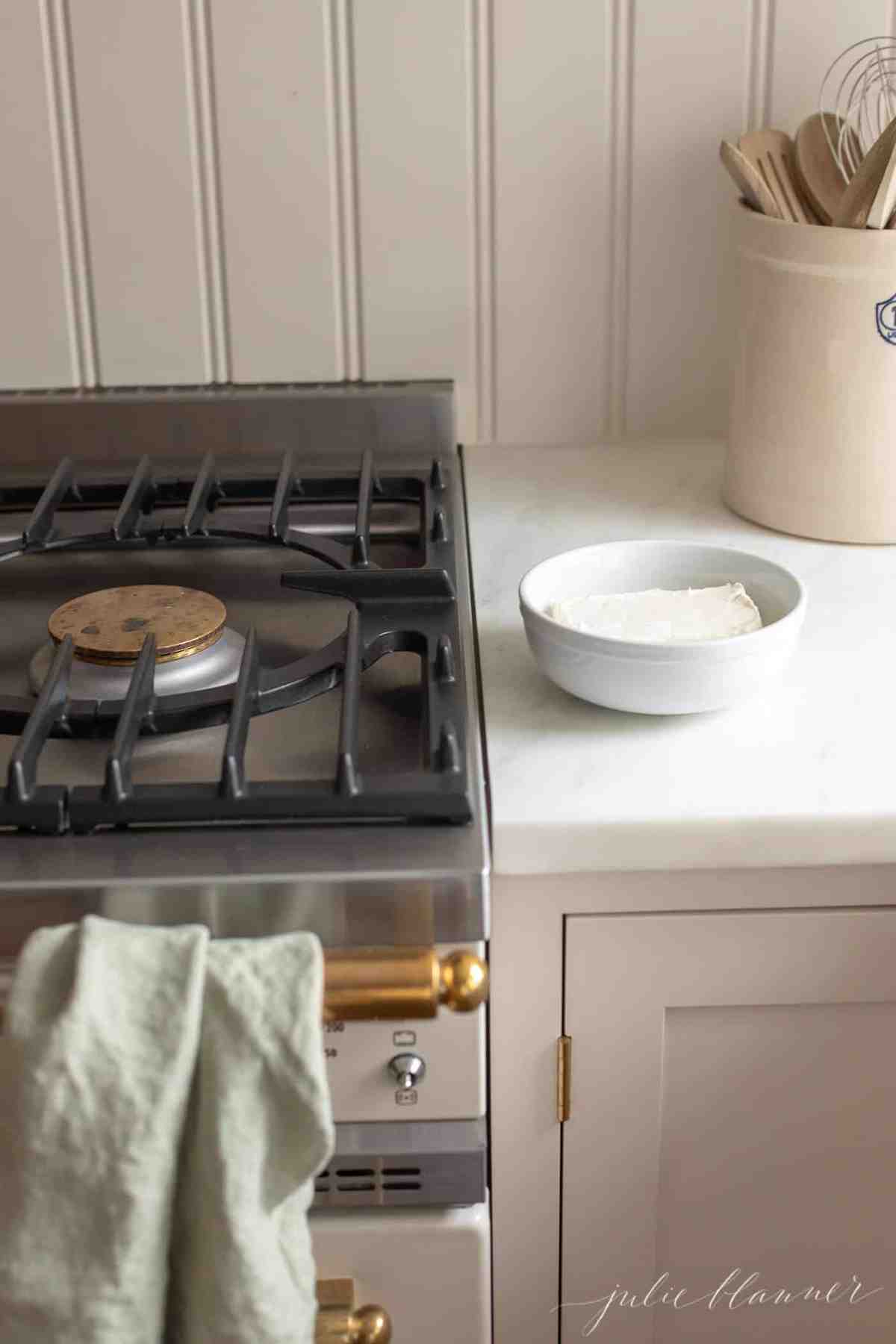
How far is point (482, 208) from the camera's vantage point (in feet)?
3.57

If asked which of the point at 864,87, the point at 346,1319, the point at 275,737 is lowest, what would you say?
the point at 346,1319

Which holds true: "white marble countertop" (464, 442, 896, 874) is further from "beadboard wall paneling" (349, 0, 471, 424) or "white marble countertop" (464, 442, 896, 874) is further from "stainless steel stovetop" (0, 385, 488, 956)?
"beadboard wall paneling" (349, 0, 471, 424)

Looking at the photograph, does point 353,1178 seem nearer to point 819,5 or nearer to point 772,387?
point 772,387

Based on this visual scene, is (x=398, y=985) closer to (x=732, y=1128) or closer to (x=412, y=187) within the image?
(x=732, y=1128)

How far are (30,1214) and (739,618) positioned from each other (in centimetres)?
43

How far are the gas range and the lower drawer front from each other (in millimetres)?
12

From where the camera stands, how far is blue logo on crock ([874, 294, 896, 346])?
0.89 m

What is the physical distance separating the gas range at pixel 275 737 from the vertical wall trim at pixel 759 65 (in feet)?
1.10

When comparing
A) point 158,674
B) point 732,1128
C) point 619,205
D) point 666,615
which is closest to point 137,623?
point 158,674

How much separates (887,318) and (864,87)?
24 centimetres

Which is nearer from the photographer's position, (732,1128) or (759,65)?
(732,1128)

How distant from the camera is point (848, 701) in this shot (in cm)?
76

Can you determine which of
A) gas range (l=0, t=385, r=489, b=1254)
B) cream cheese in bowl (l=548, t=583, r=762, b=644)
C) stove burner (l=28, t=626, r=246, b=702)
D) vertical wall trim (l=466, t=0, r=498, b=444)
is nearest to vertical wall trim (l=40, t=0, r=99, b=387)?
gas range (l=0, t=385, r=489, b=1254)

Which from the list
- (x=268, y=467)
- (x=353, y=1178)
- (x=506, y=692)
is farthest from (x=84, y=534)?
(x=353, y=1178)
